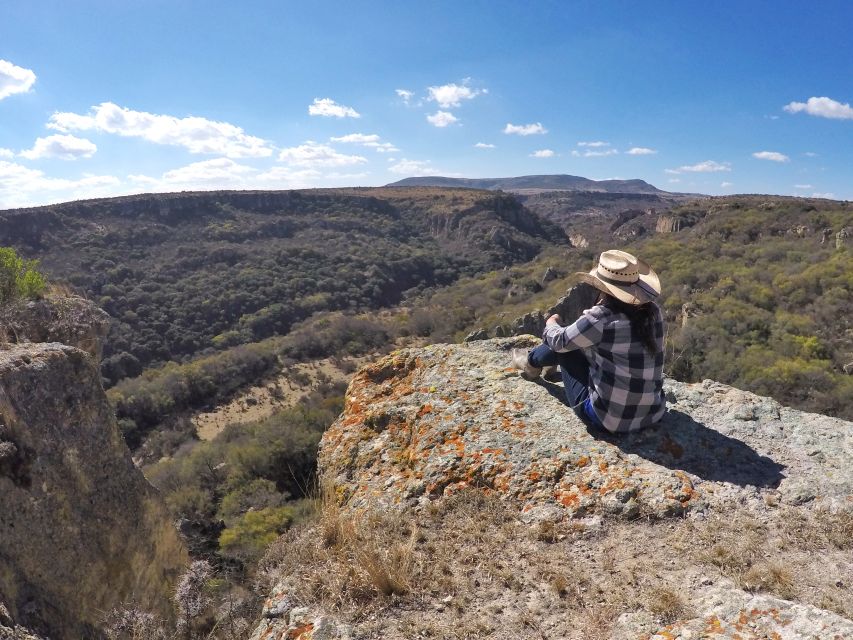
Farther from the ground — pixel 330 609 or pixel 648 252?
pixel 648 252

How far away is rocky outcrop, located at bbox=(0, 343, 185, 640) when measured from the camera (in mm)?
4730

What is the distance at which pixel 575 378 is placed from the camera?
4090 mm

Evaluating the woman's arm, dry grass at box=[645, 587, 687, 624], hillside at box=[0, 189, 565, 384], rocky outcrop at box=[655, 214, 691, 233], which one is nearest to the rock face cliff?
dry grass at box=[645, 587, 687, 624]

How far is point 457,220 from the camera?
68000 millimetres

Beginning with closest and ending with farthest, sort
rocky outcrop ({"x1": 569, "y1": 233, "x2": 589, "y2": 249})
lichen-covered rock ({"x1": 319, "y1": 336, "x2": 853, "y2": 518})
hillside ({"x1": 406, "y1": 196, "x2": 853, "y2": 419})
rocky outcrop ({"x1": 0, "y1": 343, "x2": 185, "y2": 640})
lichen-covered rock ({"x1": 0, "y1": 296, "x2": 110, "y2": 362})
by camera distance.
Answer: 1. lichen-covered rock ({"x1": 319, "y1": 336, "x2": 853, "y2": 518})
2. rocky outcrop ({"x1": 0, "y1": 343, "x2": 185, "y2": 640})
3. lichen-covered rock ({"x1": 0, "y1": 296, "x2": 110, "y2": 362})
4. hillside ({"x1": 406, "y1": 196, "x2": 853, "y2": 419})
5. rocky outcrop ({"x1": 569, "y1": 233, "x2": 589, "y2": 249})

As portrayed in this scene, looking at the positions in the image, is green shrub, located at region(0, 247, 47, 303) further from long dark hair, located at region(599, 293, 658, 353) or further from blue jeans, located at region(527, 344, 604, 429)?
long dark hair, located at region(599, 293, 658, 353)

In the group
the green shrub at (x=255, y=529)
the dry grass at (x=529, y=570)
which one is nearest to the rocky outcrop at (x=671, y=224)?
the green shrub at (x=255, y=529)

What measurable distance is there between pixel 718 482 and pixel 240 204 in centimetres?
7111

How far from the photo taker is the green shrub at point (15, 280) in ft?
33.5

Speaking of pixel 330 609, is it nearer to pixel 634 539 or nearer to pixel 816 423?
pixel 634 539

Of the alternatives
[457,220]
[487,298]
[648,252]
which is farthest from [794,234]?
[457,220]

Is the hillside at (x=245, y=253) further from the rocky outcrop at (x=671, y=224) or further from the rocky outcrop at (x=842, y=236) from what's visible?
the rocky outcrop at (x=842, y=236)

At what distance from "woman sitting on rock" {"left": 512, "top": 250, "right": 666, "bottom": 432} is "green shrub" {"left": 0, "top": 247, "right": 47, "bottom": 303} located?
11310mm

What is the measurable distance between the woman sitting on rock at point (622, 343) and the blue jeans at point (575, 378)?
3 cm
